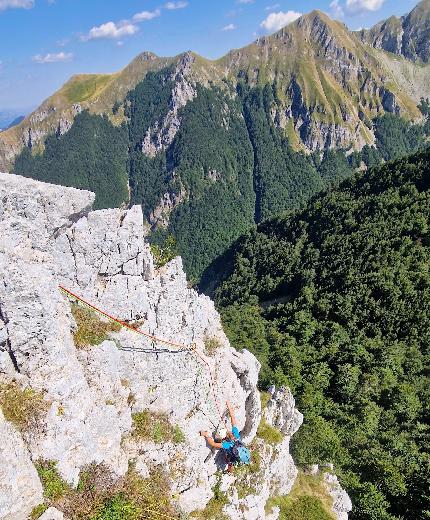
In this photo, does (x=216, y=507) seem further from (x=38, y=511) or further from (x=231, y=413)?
(x=38, y=511)

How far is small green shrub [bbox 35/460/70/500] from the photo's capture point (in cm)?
2164

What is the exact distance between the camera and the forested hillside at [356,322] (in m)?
51.8

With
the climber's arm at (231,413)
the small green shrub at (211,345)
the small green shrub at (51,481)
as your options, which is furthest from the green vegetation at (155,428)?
the small green shrub at (211,345)

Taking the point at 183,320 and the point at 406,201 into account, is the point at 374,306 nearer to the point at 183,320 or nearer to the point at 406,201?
the point at 406,201

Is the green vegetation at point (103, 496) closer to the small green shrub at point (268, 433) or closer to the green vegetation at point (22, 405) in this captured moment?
the green vegetation at point (22, 405)

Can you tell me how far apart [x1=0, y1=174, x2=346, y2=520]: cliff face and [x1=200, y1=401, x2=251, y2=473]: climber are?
0.78 metres

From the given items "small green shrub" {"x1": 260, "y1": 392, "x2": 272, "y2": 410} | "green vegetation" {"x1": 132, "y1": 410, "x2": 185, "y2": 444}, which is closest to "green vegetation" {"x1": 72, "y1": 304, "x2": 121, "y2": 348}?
"green vegetation" {"x1": 132, "y1": 410, "x2": 185, "y2": 444}

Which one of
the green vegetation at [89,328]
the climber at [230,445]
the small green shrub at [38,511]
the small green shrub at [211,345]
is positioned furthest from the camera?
the small green shrub at [211,345]

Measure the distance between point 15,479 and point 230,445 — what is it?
14.4 meters

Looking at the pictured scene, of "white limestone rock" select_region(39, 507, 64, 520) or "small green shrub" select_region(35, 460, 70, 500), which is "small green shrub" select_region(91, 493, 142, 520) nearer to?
"white limestone rock" select_region(39, 507, 64, 520)

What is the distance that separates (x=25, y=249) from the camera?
23.5 m

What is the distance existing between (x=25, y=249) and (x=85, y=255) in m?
4.05

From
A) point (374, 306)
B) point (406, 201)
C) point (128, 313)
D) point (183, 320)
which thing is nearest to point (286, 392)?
point (183, 320)

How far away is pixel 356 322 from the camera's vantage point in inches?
3861
